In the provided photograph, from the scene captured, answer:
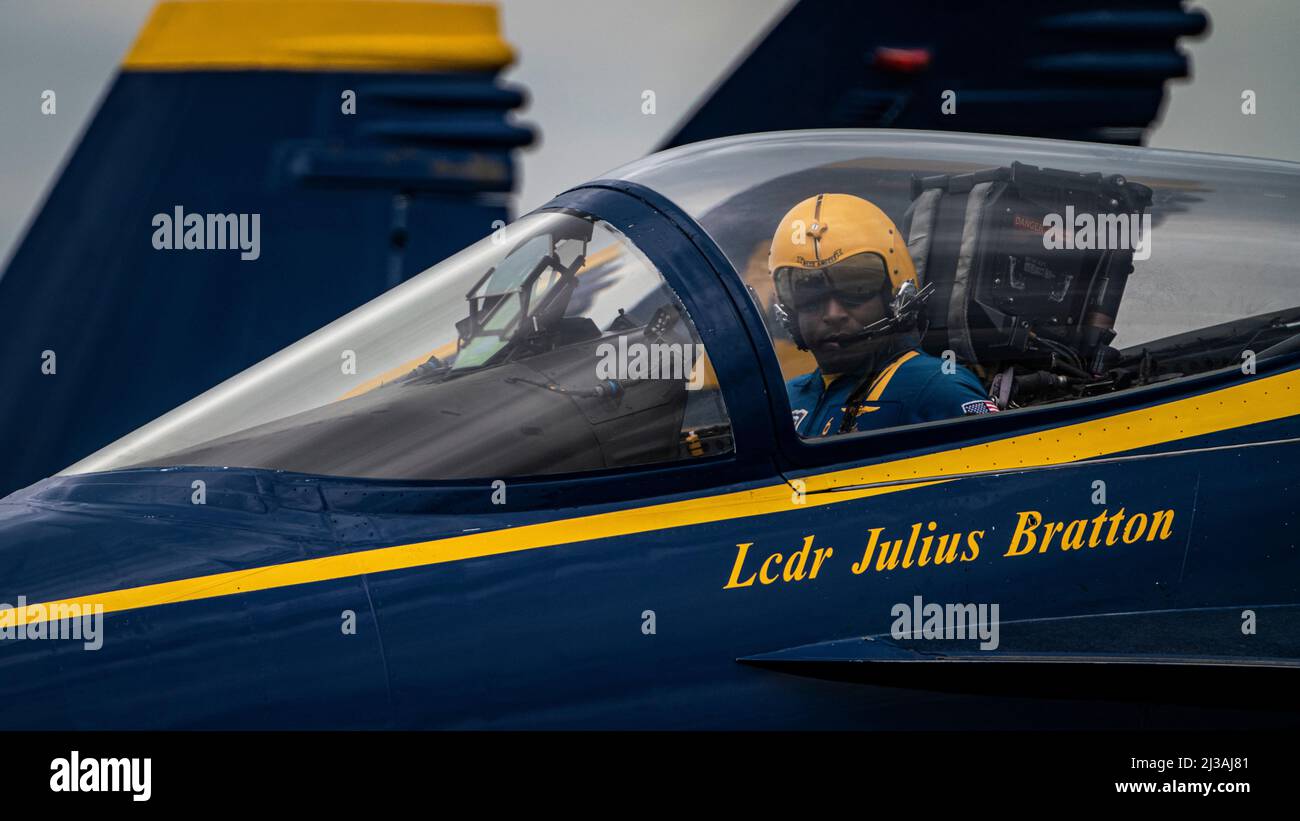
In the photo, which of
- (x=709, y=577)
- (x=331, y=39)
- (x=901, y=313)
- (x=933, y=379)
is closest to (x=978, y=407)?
(x=933, y=379)

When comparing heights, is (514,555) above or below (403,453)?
below

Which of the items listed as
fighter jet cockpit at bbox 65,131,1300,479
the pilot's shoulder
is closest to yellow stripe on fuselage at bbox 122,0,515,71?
fighter jet cockpit at bbox 65,131,1300,479

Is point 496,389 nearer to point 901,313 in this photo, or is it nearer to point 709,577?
point 709,577

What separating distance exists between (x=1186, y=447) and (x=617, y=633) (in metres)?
1.13

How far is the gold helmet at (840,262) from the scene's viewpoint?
2596mm

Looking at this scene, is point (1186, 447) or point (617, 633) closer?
point (617, 633)

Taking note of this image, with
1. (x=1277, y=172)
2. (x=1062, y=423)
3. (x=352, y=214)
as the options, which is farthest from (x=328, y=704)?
(x=352, y=214)

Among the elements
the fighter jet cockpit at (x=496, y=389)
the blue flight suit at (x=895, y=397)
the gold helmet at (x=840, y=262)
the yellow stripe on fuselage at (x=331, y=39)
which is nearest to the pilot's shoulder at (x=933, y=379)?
the blue flight suit at (x=895, y=397)

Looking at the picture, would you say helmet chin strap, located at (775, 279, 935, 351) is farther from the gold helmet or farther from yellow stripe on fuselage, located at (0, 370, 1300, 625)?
yellow stripe on fuselage, located at (0, 370, 1300, 625)

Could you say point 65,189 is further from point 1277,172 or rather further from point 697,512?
point 1277,172

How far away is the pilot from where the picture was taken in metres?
2.53

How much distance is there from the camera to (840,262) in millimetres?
2623

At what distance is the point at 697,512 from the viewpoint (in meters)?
2.26
